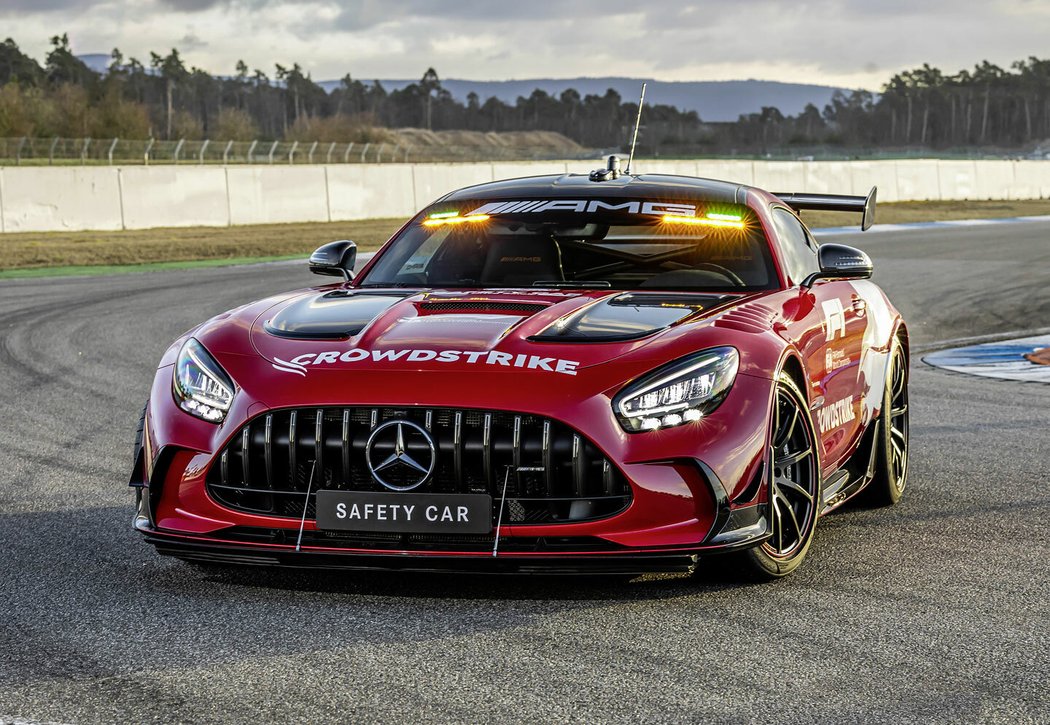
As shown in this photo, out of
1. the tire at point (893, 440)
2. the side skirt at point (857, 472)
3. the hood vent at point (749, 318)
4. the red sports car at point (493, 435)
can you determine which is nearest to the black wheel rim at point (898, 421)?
the tire at point (893, 440)

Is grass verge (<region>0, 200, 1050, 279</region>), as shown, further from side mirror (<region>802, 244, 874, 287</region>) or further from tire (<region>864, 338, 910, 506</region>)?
side mirror (<region>802, 244, 874, 287</region>)

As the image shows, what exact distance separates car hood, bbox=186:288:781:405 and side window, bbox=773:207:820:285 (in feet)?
2.18

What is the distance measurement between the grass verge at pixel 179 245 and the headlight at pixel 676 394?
18411mm

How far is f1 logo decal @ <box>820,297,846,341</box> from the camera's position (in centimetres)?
564

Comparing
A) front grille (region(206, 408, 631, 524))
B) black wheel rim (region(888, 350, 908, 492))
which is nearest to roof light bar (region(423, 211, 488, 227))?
front grille (region(206, 408, 631, 524))

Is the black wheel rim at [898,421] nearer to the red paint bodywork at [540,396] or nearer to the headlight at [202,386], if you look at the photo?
the red paint bodywork at [540,396]

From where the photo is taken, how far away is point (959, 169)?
48.8 m

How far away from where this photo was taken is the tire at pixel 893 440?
6.17 meters

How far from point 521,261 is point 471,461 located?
5.42 ft

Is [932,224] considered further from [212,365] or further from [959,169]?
[212,365]

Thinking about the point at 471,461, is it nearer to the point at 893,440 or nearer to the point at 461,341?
the point at 461,341

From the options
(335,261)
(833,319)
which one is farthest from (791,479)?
(335,261)

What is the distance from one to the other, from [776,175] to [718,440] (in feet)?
136

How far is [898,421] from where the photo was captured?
6.63m
